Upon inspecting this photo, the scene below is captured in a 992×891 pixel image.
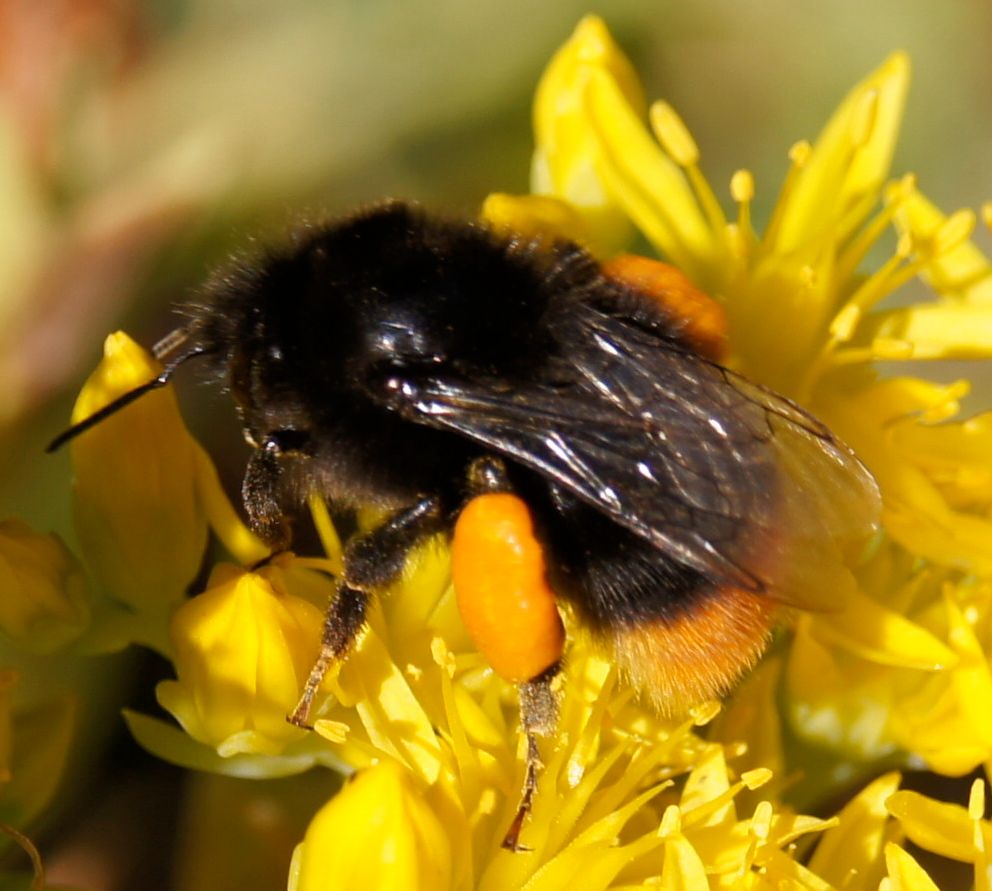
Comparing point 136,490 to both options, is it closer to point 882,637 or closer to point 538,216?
point 538,216

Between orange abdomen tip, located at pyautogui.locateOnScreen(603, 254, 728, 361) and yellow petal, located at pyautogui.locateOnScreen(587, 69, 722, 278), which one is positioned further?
yellow petal, located at pyautogui.locateOnScreen(587, 69, 722, 278)

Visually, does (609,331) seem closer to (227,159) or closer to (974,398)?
(227,159)

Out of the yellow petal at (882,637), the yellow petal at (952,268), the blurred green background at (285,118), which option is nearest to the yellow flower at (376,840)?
the yellow petal at (882,637)

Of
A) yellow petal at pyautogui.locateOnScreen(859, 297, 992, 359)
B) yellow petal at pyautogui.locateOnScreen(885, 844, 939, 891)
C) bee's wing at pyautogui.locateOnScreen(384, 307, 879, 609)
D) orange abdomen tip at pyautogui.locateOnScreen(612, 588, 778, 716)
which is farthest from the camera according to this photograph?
yellow petal at pyautogui.locateOnScreen(859, 297, 992, 359)

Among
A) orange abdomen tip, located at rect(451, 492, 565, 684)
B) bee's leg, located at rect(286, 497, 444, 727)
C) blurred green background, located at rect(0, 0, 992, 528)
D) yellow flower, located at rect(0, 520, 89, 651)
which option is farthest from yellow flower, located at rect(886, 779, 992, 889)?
blurred green background, located at rect(0, 0, 992, 528)

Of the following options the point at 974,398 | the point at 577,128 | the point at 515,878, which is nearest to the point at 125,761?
the point at 515,878

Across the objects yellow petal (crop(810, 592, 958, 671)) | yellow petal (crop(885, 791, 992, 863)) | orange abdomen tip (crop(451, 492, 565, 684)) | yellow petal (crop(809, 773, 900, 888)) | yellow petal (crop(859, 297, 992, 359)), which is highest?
orange abdomen tip (crop(451, 492, 565, 684))

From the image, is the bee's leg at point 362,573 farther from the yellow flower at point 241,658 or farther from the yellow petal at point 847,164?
the yellow petal at point 847,164

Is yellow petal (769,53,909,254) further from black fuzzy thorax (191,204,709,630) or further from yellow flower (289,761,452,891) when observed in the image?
yellow flower (289,761,452,891)
